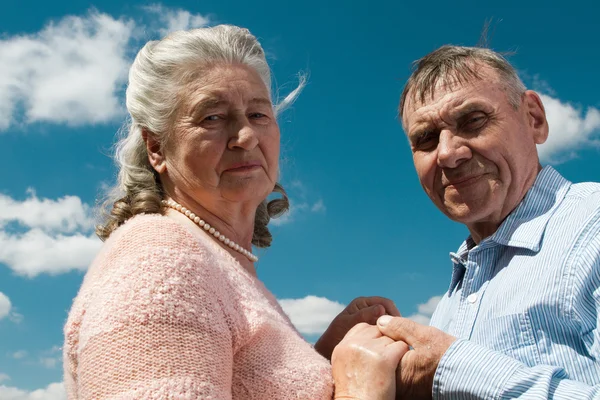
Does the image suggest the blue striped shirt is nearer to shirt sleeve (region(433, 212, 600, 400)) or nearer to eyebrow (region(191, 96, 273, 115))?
shirt sleeve (region(433, 212, 600, 400))

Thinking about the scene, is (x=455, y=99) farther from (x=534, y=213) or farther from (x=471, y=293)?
(x=471, y=293)

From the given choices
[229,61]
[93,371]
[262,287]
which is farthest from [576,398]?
[229,61]

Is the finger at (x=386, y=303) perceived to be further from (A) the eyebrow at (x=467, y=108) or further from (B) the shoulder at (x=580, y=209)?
(A) the eyebrow at (x=467, y=108)

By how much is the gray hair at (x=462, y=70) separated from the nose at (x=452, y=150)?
0.99 feet

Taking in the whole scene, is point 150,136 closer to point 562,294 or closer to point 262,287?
point 262,287

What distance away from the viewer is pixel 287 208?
13.1 ft

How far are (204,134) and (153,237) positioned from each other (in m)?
0.78

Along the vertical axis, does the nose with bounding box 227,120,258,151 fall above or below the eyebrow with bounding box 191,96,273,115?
below

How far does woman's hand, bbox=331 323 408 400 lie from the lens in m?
2.43

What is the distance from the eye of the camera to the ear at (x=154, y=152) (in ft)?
9.84

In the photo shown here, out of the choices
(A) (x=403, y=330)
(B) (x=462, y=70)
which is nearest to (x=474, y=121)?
(B) (x=462, y=70)

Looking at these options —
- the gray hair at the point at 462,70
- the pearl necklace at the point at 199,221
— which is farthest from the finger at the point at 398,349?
the gray hair at the point at 462,70

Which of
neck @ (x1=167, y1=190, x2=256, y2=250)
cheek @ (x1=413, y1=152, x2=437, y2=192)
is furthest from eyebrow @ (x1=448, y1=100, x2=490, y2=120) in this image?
neck @ (x1=167, y1=190, x2=256, y2=250)

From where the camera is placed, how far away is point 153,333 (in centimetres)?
195
